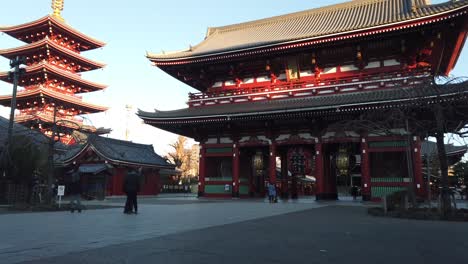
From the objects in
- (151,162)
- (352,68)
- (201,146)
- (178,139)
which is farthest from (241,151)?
(178,139)

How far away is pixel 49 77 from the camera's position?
159 feet

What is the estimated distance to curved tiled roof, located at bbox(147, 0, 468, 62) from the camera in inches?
917

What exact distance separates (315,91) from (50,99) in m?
36.3

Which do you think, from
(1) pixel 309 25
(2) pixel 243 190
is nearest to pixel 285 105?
(2) pixel 243 190

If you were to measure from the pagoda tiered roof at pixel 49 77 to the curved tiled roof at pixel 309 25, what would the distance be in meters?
22.6

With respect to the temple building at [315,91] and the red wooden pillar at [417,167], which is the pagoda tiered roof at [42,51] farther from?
the red wooden pillar at [417,167]

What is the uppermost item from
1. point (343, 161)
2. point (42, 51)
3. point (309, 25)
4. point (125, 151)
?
point (42, 51)

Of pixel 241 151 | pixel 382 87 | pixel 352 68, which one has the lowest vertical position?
pixel 241 151

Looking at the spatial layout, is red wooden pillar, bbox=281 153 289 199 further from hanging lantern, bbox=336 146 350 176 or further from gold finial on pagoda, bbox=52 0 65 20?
gold finial on pagoda, bbox=52 0 65 20

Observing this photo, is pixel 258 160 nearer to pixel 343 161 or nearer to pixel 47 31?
pixel 343 161

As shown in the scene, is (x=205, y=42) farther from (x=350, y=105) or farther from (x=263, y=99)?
(x=350, y=105)

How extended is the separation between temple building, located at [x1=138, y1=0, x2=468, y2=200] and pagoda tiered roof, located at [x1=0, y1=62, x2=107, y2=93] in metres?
24.0

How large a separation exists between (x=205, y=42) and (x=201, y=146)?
9713 mm

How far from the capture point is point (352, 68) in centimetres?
2603
